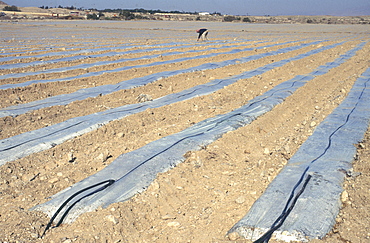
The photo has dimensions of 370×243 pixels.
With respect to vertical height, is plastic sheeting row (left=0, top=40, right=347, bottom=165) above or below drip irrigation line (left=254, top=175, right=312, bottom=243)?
below

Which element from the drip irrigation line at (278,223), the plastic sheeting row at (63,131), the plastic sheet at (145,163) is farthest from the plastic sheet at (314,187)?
the plastic sheeting row at (63,131)

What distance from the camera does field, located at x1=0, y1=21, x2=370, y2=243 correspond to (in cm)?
316

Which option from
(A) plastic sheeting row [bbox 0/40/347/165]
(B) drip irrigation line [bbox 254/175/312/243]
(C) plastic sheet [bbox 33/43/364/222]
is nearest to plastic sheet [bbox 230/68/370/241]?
(B) drip irrigation line [bbox 254/175/312/243]

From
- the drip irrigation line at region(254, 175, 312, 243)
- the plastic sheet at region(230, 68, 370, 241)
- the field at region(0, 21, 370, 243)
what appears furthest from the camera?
the field at region(0, 21, 370, 243)

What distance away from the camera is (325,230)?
291 cm

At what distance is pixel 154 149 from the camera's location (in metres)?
4.48

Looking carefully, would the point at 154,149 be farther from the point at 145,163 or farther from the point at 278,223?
the point at 278,223

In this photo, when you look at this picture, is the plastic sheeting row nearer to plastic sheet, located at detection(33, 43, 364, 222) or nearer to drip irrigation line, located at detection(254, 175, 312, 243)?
plastic sheet, located at detection(33, 43, 364, 222)

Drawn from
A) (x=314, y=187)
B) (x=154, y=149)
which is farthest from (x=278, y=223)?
(x=154, y=149)

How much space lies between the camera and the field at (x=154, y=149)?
316cm

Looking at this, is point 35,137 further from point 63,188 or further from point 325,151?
point 325,151

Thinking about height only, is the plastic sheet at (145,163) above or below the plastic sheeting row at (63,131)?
above

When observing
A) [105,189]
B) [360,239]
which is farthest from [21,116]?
[360,239]

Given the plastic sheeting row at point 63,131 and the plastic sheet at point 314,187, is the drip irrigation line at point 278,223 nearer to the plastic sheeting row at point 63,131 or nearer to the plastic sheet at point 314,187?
the plastic sheet at point 314,187
